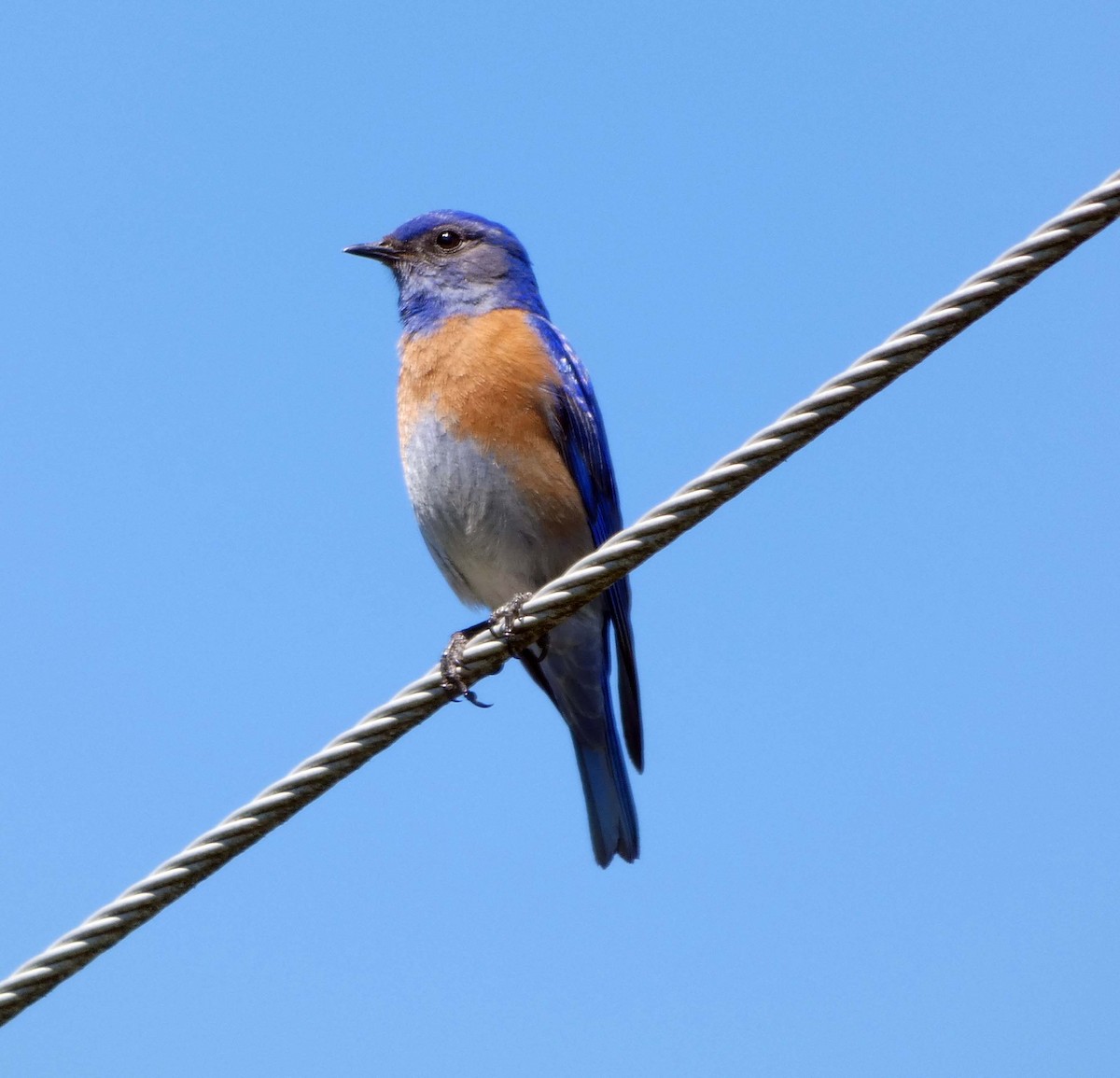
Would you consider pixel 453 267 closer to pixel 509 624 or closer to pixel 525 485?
pixel 525 485

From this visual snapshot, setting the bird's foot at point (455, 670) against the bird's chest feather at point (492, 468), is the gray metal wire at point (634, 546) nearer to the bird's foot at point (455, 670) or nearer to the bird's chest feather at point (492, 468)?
the bird's foot at point (455, 670)

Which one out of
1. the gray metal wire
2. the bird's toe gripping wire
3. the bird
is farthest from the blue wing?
the gray metal wire

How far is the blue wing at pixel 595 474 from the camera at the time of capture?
6961 mm

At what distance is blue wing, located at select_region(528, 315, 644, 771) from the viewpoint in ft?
22.8

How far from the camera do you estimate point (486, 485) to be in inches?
263

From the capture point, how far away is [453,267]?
8.11 meters

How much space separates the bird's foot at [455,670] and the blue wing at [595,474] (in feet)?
3.54

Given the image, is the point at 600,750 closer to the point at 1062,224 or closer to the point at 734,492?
the point at 734,492

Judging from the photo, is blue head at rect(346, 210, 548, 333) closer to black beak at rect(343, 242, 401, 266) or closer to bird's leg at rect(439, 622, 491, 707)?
black beak at rect(343, 242, 401, 266)

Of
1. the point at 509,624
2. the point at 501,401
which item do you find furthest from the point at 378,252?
the point at 509,624

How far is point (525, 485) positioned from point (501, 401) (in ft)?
1.34

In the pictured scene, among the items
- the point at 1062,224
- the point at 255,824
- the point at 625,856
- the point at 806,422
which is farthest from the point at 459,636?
the point at 1062,224

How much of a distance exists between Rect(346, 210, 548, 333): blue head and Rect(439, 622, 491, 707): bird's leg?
190 cm

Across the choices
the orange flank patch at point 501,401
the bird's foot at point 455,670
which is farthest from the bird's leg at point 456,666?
the orange flank patch at point 501,401
